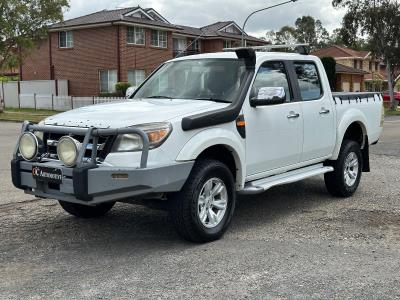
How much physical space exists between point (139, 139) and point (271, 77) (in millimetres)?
2268

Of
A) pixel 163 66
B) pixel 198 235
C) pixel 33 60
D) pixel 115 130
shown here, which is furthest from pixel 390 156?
pixel 33 60

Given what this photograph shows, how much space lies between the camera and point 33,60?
41656mm

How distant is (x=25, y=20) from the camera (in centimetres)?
2839

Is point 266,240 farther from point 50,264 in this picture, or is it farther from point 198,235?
point 50,264

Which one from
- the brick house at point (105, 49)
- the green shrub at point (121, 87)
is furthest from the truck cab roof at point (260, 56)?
the brick house at point (105, 49)

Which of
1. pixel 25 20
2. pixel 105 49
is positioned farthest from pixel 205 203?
pixel 105 49

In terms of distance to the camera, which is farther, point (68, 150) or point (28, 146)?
point (28, 146)

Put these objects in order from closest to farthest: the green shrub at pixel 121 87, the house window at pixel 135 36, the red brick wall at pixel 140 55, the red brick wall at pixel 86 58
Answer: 1. the green shrub at pixel 121 87
2. the red brick wall at pixel 140 55
3. the red brick wall at pixel 86 58
4. the house window at pixel 135 36

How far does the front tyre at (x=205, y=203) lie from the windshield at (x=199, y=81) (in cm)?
88

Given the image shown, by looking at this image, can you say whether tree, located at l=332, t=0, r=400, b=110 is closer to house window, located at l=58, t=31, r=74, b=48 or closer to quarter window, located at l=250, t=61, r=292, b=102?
house window, located at l=58, t=31, r=74, b=48

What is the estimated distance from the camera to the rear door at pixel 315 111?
22.9 feet

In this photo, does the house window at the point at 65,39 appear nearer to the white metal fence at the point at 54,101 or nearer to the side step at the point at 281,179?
the white metal fence at the point at 54,101

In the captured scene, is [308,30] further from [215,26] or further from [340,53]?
[215,26]

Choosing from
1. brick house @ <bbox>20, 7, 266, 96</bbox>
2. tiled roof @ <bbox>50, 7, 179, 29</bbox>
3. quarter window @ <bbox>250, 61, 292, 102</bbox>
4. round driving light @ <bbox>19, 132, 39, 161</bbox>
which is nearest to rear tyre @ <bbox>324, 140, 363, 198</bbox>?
quarter window @ <bbox>250, 61, 292, 102</bbox>
